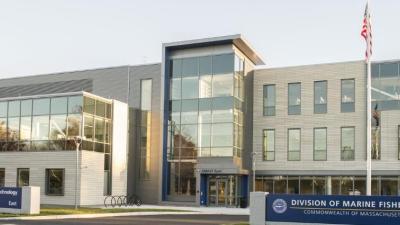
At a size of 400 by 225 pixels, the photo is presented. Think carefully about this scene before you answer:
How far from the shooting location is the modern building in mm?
40125

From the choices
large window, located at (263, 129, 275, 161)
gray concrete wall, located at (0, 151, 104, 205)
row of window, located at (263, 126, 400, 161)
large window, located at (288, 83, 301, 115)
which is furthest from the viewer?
large window, located at (263, 129, 275, 161)

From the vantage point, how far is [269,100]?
148 feet

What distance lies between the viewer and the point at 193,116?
144 feet

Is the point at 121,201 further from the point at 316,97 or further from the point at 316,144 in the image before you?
the point at 316,97

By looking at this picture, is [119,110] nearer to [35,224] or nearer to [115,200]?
[115,200]

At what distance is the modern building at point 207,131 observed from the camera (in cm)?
4012

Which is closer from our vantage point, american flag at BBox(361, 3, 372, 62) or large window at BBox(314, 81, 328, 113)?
american flag at BBox(361, 3, 372, 62)

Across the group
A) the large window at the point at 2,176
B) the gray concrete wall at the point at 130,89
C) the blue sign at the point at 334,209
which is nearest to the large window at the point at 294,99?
the gray concrete wall at the point at 130,89

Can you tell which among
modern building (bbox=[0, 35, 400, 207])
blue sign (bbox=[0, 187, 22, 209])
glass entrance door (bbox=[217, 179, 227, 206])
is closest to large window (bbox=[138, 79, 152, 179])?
modern building (bbox=[0, 35, 400, 207])

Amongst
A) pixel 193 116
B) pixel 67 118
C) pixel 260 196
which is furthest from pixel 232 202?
pixel 260 196

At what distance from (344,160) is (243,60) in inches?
413

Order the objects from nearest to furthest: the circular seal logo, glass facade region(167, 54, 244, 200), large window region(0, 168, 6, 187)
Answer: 1. the circular seal logo
2. large window region(0, 168, 6, 187)
3. glass facade region(167, 54, 244, 200)

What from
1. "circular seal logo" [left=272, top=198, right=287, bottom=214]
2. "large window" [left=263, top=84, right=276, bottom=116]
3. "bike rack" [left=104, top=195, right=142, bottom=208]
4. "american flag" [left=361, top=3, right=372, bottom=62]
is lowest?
"bike rack" [left=104, top=195, right=142, bottom=208]

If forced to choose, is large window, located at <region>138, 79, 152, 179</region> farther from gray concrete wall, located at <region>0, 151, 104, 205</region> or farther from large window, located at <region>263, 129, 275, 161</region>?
large window, located at <region>263, 129, 275, 161</region>
